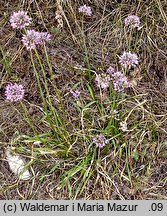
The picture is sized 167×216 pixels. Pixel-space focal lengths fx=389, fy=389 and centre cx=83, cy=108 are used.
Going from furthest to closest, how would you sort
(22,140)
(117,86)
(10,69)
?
(10,69), (22,140), (117,86)

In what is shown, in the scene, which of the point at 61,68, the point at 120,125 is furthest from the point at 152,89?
the point at 61,68

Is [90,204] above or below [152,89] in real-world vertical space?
below

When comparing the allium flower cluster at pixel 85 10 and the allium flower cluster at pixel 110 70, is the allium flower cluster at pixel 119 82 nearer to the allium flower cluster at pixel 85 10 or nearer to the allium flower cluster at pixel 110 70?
the allium flower cluster at pixel 110 70

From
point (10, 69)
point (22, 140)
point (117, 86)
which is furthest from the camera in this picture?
point (10, 69)

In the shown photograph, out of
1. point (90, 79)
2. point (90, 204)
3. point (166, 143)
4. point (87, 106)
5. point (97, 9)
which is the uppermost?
point (97, 9)

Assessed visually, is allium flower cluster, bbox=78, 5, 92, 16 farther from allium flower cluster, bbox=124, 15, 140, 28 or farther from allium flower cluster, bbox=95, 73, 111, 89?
allium flower cluster, bbox=95, 73, 111, 89

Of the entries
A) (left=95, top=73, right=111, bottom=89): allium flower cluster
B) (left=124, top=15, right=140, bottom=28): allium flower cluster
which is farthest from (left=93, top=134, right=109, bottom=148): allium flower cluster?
(left=124, top=15, right=140, bottom=28): allium flower cluster

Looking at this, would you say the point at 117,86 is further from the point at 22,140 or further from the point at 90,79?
the point at 22,140

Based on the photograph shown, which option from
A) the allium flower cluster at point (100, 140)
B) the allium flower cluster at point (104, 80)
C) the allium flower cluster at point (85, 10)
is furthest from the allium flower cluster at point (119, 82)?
the allium flower cluster at point (85, 10)
